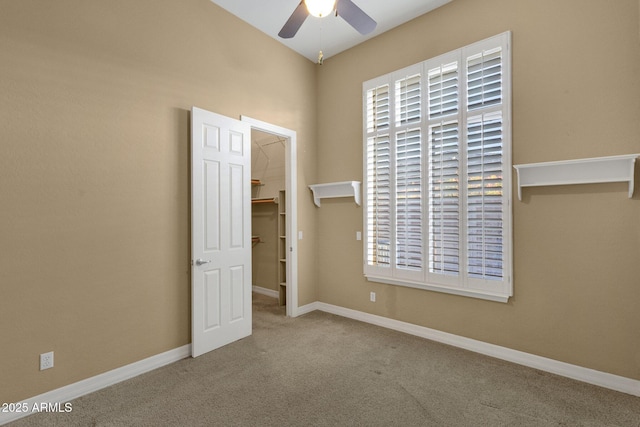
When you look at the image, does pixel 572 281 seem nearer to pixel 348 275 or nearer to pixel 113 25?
pixel 348 275

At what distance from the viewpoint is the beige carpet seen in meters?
2.13

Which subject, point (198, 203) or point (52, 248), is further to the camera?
point (198, 203)

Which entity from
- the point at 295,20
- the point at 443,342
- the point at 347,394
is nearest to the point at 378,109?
the point at 295,20

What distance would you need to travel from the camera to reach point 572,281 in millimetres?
2645

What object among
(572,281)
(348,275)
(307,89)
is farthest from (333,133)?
(572,281)

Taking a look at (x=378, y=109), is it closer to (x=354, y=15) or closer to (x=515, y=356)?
(x=354, y=15)

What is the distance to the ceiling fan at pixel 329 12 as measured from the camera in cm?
222

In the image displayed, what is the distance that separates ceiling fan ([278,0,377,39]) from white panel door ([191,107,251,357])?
1.24 meters

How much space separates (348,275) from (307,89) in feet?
8.85

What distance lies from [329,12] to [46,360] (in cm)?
326

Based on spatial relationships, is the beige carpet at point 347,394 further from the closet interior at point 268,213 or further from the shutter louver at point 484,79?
the shutter louver at point 484,79

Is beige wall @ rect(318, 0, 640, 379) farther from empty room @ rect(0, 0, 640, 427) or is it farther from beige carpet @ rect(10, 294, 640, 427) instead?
Answer: beige carpet @ rect(10, 294, 640, 427)

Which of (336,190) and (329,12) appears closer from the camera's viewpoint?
(329,12)

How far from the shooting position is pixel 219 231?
3.29 meters
